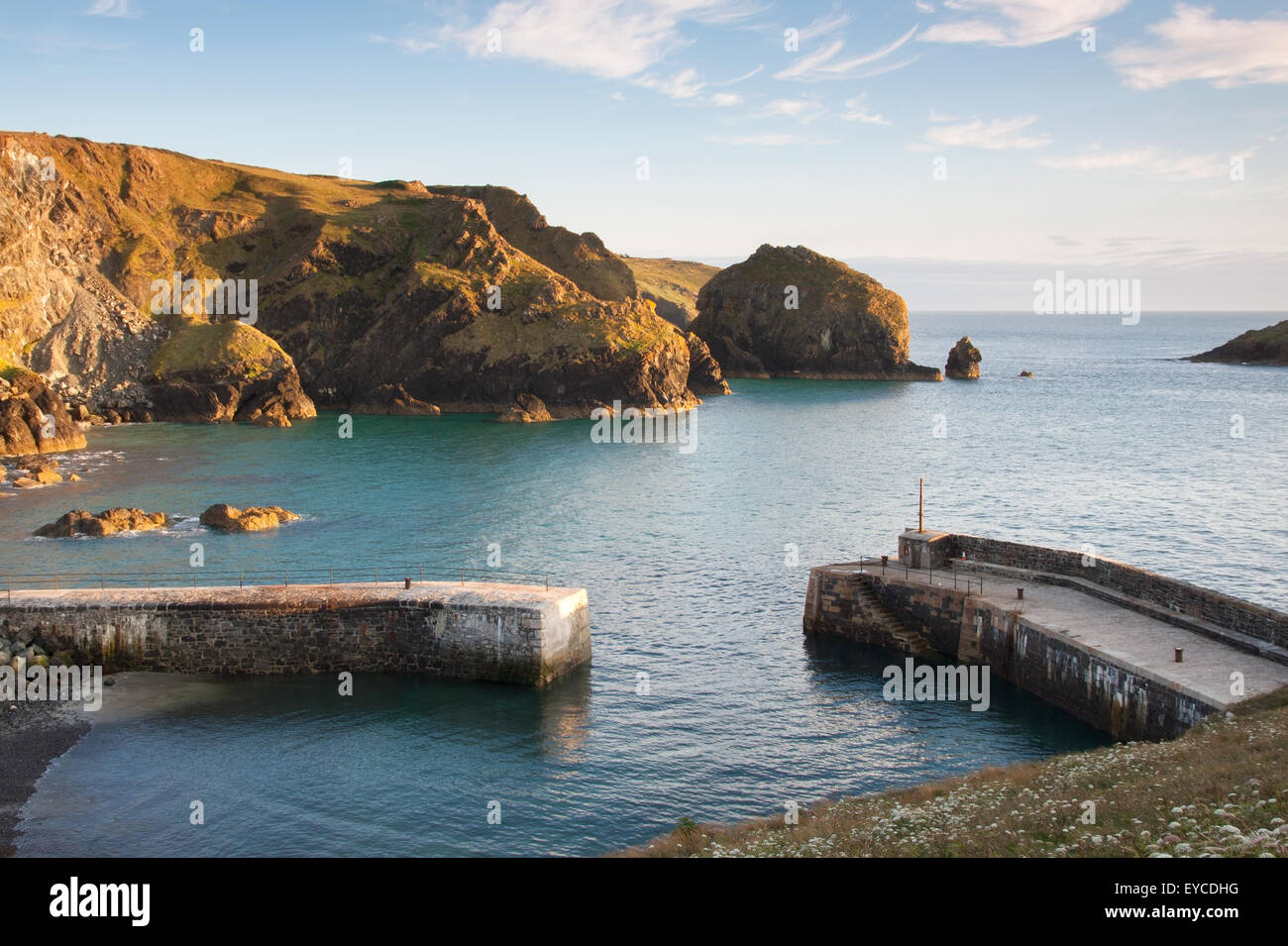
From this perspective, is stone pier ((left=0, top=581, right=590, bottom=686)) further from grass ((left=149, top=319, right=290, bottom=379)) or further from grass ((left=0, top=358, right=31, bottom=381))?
grass ((left=149, top=319, right=290, bottom=379))

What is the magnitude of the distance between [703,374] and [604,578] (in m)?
123

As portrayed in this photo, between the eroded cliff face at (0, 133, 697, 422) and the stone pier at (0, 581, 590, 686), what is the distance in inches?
3451

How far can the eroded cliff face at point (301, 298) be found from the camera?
131 meters

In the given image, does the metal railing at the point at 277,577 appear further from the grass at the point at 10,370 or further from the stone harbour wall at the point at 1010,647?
the grass at the point at 10,370

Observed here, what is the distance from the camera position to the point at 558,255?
6865 inches

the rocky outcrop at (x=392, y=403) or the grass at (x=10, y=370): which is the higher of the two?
the grass at (x=10, y=370)

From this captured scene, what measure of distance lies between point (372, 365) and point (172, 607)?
111 m

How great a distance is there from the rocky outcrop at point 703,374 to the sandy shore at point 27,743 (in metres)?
140
